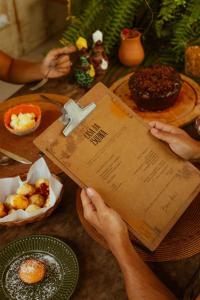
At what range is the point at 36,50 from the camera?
3.20 meters

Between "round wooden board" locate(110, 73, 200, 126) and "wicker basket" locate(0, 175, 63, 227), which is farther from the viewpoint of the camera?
"round wooden board" locate(110, 73, 200, 126)

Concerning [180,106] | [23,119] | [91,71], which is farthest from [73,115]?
[91,71]

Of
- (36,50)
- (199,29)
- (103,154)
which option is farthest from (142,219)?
(36,50)

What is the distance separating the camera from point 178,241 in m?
1.07

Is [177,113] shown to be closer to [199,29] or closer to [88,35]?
[199,29]

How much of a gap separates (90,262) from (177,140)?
42 cm

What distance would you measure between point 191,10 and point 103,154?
1.16m

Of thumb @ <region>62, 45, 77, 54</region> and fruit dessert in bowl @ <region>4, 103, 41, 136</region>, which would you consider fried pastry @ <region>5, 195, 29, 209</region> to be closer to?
fruit dessert in bowl @ <region>4, 103, 41, 136</region>

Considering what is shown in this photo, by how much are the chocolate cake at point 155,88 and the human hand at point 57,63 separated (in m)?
0.39

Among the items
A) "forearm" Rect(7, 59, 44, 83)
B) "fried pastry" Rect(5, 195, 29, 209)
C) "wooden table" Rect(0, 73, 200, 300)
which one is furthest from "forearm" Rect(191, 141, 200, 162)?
"forearm" Rect(7, 59, 44, 83)

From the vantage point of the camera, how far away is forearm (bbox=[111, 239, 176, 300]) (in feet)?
3.11

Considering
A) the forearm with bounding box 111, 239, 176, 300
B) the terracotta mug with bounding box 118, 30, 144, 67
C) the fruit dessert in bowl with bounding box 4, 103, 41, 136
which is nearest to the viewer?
the forearm with bounding box 111, 239, 176, 300

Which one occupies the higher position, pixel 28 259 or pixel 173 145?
pixel 173 145

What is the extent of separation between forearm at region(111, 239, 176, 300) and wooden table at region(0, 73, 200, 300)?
6cm
